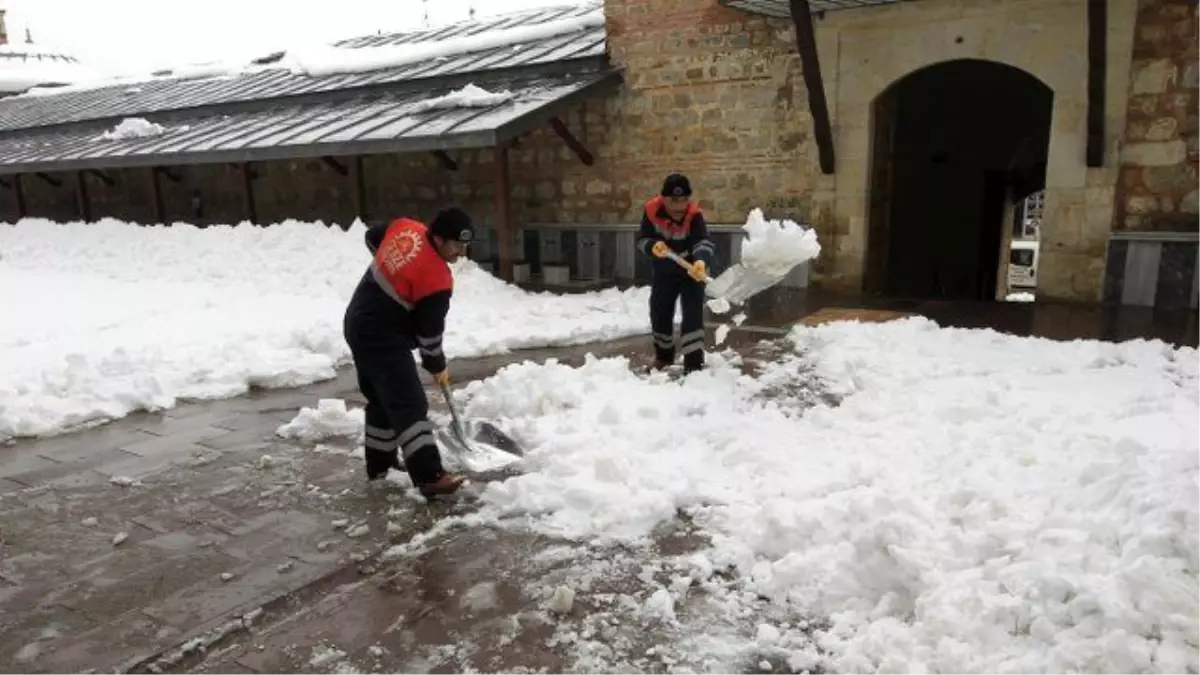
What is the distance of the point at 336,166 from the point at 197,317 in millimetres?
5911

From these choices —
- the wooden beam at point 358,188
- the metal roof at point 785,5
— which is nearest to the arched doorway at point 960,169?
the metal roof at point 785,5

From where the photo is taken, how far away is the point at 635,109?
38.1ft

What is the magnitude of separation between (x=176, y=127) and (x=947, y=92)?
48.1 feet

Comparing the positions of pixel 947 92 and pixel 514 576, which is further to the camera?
pixel 947 92

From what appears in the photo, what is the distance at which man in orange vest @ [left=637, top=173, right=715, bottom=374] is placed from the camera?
617cm

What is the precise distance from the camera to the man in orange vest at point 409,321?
3.91 meters

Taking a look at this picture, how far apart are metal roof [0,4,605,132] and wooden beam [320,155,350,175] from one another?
1694 millimetres

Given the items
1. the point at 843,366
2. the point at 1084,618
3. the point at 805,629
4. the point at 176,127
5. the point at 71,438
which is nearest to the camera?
the point at 1084,618

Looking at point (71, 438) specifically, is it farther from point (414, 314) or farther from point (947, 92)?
point (947, 92)

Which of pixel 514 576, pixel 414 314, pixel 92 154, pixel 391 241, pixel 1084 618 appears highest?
pixel 92 154

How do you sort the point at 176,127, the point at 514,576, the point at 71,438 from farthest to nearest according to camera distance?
the point at 176,127, the point at 71,438, the point at 514,576

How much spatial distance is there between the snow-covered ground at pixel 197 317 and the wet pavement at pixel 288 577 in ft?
3.90

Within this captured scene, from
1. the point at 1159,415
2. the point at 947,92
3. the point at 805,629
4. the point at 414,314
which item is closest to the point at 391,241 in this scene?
the point at 414,314

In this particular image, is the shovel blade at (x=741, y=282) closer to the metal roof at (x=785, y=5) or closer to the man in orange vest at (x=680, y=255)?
the man in orange vest at (x=680, y=255)
